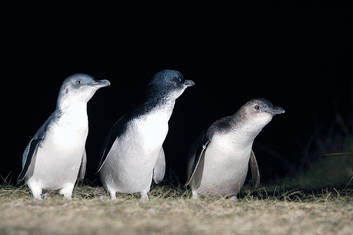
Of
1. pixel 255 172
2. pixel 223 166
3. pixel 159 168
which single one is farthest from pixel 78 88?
pixel 255 172

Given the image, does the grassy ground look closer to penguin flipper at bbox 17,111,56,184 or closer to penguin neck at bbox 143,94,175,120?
penguin flipper at bbox 17,111,56,184

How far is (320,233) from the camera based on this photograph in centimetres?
269

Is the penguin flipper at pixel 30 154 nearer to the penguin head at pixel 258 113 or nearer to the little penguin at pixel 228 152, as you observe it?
the little penguin at pixel 228 152

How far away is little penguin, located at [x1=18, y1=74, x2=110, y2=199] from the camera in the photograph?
352 centimetres

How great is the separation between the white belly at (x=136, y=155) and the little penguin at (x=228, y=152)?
0.42 metres

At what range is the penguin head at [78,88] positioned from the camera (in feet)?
11.7

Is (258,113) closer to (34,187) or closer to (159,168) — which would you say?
(159,168)

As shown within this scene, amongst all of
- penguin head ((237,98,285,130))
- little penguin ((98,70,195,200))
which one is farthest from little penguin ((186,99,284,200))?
little penguin ((98,70,195,200))

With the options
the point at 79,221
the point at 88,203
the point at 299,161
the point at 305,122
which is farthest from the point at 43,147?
the point at 305,122

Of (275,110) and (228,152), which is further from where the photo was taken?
(228,152)

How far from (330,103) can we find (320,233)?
13.0ft

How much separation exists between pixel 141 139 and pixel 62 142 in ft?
1.73

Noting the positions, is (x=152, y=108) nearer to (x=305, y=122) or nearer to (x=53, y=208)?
(x=53, y=208)

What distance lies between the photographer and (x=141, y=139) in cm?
366
